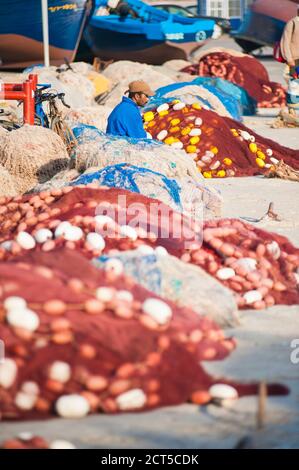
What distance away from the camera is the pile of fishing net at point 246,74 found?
57.7 feet

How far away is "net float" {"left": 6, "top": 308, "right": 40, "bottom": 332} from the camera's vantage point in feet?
14.9

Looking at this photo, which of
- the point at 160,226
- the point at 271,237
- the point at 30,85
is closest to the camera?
the point at 160,226

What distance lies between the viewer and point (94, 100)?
52.9ft

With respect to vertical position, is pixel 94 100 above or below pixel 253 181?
above

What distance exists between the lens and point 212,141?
421 inches

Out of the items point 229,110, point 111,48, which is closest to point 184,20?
point 111,48

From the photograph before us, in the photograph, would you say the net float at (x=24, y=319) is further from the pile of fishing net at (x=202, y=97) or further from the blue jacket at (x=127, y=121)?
the pile of fishing net at (x=202, y=97)

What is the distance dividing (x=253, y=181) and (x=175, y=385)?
6024 millimetres

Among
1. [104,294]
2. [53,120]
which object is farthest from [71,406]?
[53,120]

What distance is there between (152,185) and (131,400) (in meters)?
3.48

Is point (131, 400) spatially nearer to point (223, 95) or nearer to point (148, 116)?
point (148, 116)

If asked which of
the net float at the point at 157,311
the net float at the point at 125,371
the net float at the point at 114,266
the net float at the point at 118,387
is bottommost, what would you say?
the net float at the point at 118,387

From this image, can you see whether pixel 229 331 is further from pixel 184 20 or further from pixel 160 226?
pixel 184 20

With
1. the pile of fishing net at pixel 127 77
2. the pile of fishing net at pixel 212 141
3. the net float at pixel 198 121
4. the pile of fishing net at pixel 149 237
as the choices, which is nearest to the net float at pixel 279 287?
the pile of fishing net at pixel 149 237
